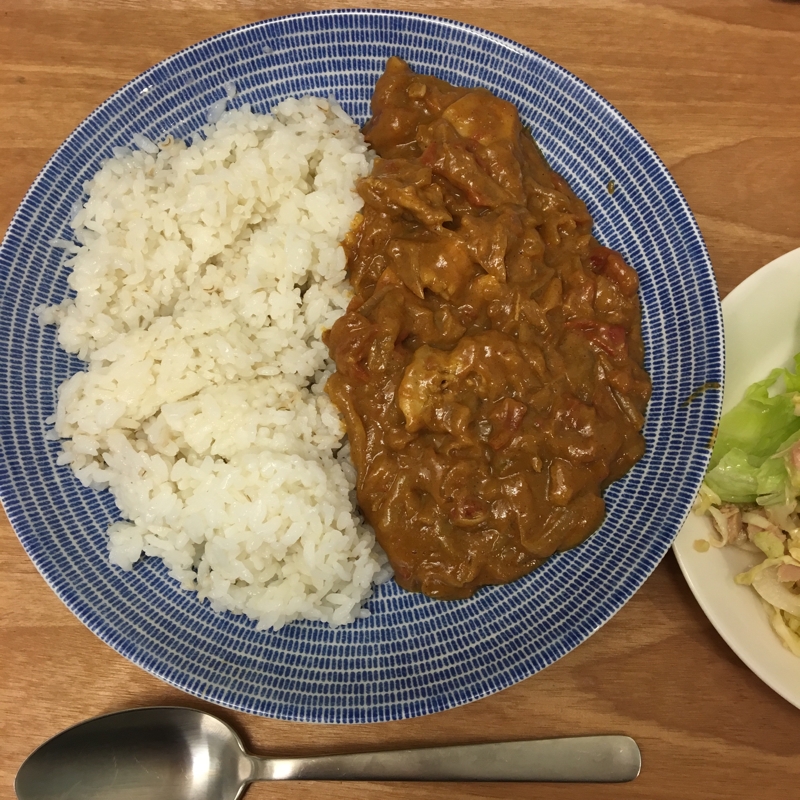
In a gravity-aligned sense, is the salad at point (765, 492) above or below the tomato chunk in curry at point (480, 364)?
below

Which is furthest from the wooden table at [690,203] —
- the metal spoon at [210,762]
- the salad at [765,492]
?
the salad at [765,492]

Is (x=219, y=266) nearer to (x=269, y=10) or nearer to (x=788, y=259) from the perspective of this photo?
(x=269, y=10)

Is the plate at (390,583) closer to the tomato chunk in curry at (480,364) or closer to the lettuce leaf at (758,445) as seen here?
the tomato chunk in curry at (480,364)

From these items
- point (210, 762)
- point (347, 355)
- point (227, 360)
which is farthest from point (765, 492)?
point (210, 762)

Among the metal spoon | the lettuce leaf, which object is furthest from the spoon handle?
the lettuce leaf

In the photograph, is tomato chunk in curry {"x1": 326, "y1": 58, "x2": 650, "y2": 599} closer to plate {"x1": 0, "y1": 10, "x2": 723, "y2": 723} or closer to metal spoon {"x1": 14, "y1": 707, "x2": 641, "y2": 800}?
plate {"x1": 0, "y1": 10, "x2": 723, "y2": 723}
